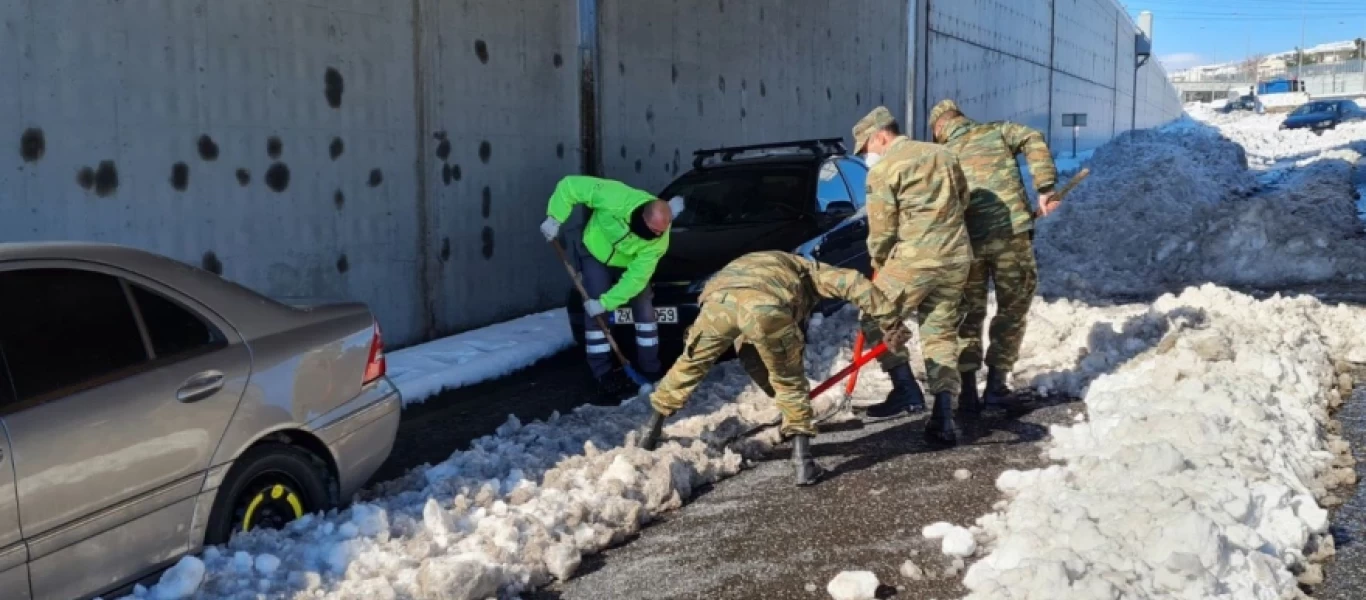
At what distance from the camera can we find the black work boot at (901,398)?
21.0 feet

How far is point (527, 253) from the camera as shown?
33.1ft

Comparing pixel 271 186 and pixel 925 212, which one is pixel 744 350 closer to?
pixel 925 212

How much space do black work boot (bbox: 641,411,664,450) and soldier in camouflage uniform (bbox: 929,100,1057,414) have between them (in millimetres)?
1877

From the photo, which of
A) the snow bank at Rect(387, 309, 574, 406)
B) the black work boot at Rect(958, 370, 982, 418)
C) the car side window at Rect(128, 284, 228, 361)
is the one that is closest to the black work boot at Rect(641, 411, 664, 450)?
the black work boot at Rect(958, 370, 982, 418)

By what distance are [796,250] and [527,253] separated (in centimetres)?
301

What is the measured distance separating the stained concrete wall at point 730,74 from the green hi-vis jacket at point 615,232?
403 cm

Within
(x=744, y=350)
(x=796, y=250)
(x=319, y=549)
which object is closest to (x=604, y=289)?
(x=796, y=250)

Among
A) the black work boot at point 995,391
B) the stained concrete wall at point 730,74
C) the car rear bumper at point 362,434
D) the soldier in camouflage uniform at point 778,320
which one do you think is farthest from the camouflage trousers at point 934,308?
the stained concrete wall at point 730,74

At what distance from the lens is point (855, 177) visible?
9.48 meters

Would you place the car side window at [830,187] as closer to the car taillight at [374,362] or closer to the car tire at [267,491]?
the car taillight at [374,362]

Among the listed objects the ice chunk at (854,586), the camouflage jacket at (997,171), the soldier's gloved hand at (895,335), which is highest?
the camouflage jacket at (997,171)

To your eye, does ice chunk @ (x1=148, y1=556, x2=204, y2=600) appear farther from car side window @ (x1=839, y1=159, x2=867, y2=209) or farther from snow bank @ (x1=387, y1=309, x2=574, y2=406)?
car side window @ (x1=839, y1=159, x2=867, y2=209)

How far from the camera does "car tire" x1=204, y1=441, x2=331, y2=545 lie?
13.2 feet

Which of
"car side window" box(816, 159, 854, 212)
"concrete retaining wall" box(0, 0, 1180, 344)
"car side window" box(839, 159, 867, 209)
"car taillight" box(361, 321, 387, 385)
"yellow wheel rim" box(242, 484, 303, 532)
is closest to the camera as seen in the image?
"yellow wheel rim" box(242, 484, 303, 532)
